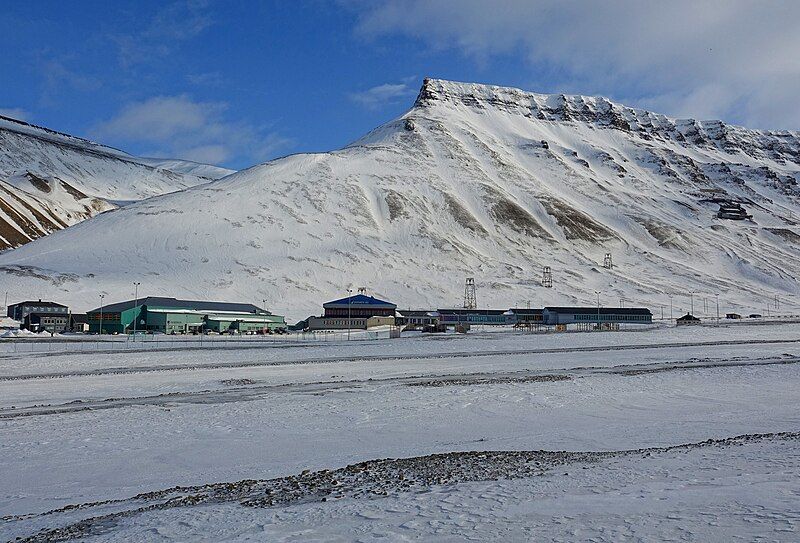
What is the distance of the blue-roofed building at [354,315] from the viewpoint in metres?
99.2

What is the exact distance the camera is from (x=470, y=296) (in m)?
132

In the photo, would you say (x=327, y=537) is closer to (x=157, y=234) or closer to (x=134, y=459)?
(x=134, y=459)

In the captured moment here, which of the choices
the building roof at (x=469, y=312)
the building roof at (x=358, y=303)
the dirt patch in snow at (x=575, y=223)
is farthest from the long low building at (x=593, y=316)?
the dirt patch in snow at (x=575, y=223)

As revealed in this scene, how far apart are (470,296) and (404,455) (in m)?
117

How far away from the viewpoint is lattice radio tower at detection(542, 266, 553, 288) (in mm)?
144925

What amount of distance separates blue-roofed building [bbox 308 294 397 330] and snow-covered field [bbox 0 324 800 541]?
62.0 metres

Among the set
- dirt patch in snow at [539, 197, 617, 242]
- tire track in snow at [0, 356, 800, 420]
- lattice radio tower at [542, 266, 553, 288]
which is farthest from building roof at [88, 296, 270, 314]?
dirt patch in snow at [539, 197, 617, 242]

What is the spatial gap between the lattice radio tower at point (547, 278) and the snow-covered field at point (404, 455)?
357 ft

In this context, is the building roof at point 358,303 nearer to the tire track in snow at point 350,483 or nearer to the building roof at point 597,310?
the building roof at point 597,310

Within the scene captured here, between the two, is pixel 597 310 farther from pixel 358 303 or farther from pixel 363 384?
pixel 363 384

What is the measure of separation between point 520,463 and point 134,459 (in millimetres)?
9673

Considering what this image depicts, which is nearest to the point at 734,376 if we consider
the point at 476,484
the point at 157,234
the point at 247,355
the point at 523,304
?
the point at 476,484

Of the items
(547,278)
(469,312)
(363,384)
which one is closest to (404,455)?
(363,384)

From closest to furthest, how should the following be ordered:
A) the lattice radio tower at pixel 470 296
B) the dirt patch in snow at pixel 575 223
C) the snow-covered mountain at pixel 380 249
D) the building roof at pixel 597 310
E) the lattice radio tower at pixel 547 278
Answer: the building roof at pixel 597 310, the snow-covered mountain at pixel 380 249, the lattice radio tower at pixel 470 296, the lattice radio tower at pixel 547 278, the dirt patch in snow at pixel 575 223
